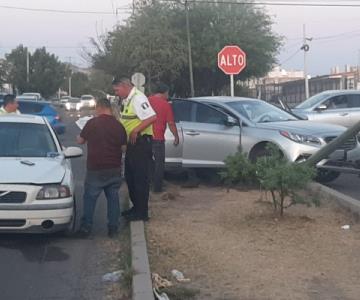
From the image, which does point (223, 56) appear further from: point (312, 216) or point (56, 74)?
point (56, 74)

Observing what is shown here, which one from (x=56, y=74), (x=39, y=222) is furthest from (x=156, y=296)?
(x=56, y=74)

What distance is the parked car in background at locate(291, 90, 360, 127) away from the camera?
21109 mm

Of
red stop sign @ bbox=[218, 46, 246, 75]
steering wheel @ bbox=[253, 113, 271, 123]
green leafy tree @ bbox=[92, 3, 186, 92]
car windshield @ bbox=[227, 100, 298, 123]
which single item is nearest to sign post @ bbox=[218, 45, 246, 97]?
red stop sign @ bbox=[218, 46, 246, 75]

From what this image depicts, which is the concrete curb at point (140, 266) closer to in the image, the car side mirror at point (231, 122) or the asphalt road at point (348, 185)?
the car side mirror at point (231, 122)

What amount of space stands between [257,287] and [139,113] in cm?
379

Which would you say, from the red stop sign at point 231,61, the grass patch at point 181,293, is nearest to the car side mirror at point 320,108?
the red stop sign at point 231,61

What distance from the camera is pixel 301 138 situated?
45.3 feet

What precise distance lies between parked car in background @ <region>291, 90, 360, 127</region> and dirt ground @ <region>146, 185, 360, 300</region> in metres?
9.30

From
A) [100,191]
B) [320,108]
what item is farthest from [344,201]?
[320,108]

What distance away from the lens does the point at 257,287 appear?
7262 mm

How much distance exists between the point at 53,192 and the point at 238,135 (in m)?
5.11

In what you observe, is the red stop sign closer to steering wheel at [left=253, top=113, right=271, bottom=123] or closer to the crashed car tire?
steering wheel at [left=253, top=113, right=271, bottom=123]

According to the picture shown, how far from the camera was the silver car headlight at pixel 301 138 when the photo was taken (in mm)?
13773

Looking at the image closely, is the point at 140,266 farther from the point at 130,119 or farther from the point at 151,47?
the point at 151,47
